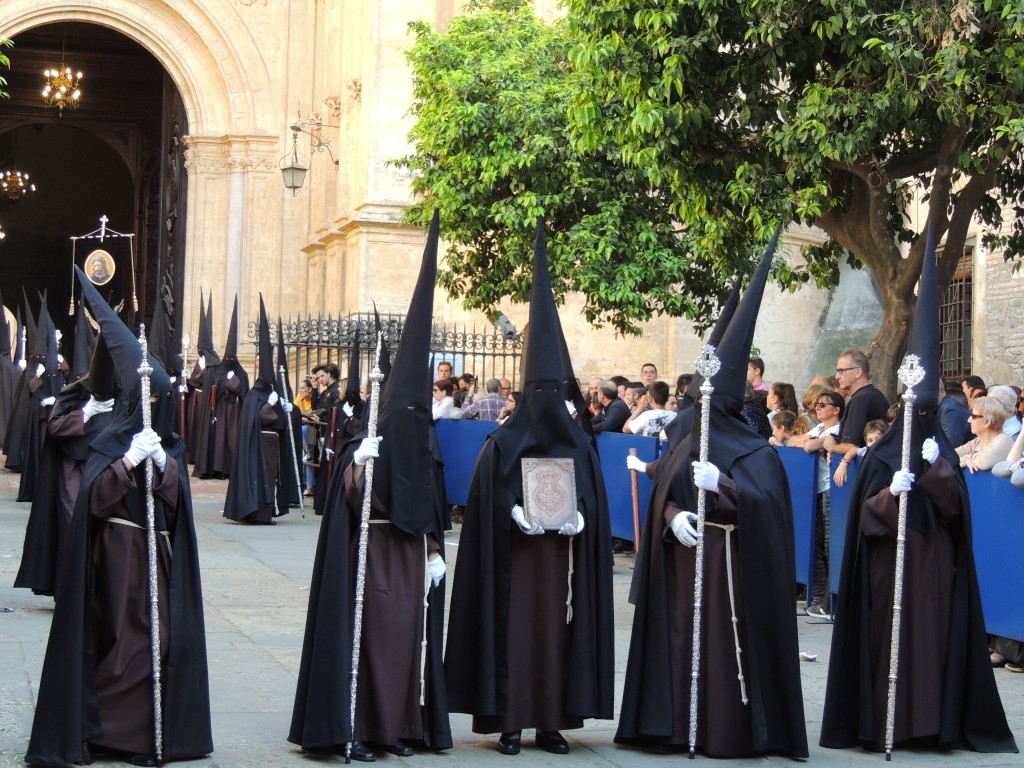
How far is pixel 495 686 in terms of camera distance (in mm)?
6949

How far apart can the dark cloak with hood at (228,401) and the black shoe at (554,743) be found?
12.0 meters

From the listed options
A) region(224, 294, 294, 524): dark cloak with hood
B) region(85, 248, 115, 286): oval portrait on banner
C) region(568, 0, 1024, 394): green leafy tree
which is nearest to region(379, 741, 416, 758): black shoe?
region(568, 0, 1024, 394): green leafy tree

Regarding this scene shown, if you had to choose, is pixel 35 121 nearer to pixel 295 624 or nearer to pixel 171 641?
pixel 295 624

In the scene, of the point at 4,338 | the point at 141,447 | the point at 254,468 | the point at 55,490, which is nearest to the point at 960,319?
the point at 254,468

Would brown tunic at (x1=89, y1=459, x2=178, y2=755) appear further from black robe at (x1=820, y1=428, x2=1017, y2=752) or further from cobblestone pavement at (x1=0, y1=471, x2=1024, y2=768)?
black robe at (x1=820, y1=428, x2=1017, y2=752)

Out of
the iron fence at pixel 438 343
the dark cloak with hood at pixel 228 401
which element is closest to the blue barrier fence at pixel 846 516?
the dark cloak with hood at pixel 228 401

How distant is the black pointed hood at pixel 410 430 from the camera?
6828 mm

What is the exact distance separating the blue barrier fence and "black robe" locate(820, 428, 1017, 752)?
789 millimetres

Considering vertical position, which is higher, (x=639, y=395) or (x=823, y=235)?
(x=823, y=235)

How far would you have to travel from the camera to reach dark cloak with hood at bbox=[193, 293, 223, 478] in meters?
21.1

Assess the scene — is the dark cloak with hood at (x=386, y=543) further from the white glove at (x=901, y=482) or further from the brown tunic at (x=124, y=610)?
the white glove at (x=901, y=482)

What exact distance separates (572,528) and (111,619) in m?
2.05

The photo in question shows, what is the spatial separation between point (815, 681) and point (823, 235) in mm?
15103

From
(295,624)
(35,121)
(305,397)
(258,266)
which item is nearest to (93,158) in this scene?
(35,121)
